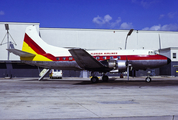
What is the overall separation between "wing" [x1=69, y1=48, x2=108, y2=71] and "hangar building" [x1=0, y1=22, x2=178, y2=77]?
32.4m

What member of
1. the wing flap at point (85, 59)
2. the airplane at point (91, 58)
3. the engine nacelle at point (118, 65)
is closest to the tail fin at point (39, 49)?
the airplane at point (91, 58)

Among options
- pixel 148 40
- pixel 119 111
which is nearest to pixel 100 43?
pixel 148 40

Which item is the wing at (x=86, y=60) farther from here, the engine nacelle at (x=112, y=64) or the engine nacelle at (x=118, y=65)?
the engine nacelle at (x=118, y=65)

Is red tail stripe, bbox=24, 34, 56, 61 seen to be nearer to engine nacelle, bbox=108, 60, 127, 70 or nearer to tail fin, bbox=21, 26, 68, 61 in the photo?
tail fin, bbox=21, 26, 68, 61

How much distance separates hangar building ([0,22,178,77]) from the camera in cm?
6081

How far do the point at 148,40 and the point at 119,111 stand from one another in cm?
6647

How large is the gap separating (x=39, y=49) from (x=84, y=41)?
118 feet

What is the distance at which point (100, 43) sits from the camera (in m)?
69.1

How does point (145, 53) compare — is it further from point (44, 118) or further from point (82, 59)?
point (44, 118)

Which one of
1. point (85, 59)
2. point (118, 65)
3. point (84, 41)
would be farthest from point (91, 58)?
point (84, 41)

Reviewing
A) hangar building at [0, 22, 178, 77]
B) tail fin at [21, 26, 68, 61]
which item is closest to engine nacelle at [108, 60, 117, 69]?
tail fin at [21, 26, 68, 61]

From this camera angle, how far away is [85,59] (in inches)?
1056

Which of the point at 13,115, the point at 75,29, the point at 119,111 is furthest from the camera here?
the point at 75,29

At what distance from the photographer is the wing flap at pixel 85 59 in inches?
995
